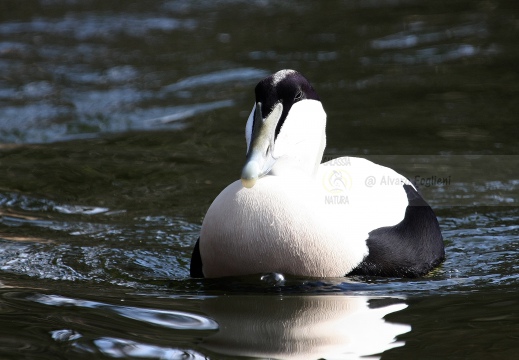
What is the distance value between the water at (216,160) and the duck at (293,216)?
0.09 metres

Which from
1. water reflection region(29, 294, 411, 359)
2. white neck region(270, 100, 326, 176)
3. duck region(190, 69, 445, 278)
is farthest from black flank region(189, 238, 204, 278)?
white neck region(270, 100, 326, 176)

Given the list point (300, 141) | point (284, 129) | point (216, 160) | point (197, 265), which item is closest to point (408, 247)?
point (300, 141)

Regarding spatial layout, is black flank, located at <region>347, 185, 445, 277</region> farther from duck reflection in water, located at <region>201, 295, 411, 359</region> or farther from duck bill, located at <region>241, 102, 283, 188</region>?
duck bill, located at <region>241, 102, 283, 188</region>

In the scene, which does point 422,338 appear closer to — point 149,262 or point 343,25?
point 149,262

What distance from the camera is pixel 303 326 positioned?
137 inches

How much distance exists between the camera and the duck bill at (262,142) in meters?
3.79

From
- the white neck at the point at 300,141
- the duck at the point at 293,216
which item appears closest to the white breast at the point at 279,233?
the duck at the point at 293,216

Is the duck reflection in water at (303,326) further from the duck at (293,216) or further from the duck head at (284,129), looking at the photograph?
the duck head at (284,129)

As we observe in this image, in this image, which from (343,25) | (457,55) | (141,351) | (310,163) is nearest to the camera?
(141,351)

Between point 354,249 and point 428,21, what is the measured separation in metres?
5.95

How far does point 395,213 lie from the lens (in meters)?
4.33

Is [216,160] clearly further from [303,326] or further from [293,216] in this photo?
[303,326]

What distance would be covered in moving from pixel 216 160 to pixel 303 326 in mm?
2972

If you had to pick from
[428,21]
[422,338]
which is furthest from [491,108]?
[422,338]
